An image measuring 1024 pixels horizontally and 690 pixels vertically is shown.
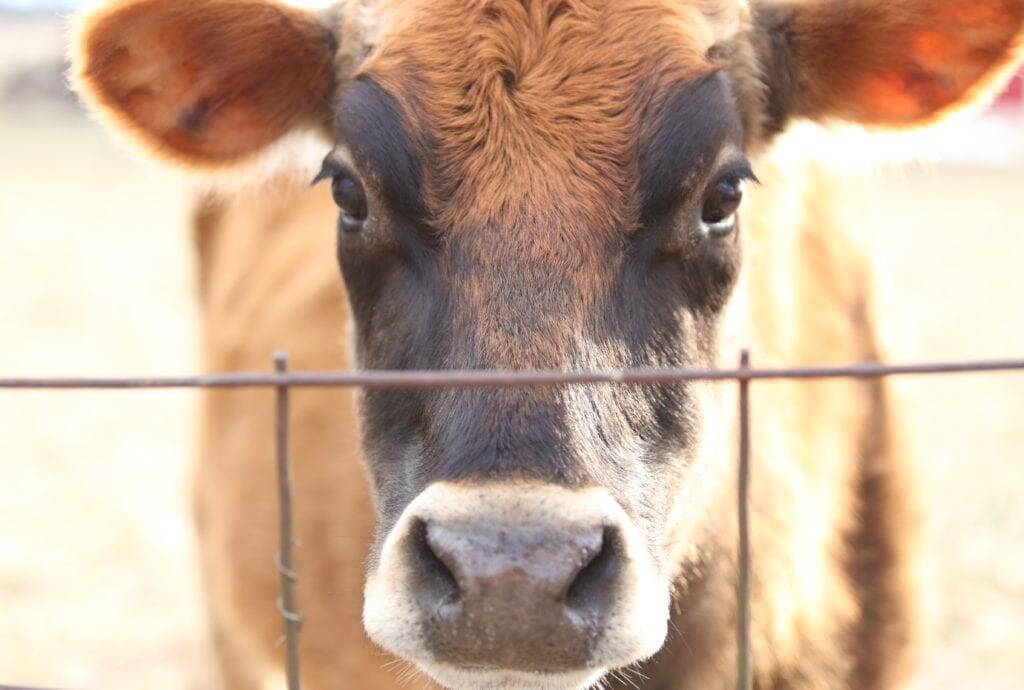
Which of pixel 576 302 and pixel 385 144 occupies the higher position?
pixel 385 144

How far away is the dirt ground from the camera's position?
5268mm

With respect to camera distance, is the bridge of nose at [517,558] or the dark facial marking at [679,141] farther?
the dark facial marking at [679,141]

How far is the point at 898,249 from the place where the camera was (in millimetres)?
13148

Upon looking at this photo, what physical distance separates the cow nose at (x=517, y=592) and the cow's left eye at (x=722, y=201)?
0.78 meters

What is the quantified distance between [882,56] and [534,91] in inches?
33.9

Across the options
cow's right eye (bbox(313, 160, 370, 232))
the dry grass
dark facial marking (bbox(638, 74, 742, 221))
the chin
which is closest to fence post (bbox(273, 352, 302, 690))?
the chin

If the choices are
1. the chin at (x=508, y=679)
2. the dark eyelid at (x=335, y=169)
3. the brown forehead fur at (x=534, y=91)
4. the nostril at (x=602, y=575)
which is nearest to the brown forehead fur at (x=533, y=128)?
the brown forehead fur at (x=534, y=91)

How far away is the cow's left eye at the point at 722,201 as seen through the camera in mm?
2363

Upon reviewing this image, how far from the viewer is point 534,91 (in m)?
2.26

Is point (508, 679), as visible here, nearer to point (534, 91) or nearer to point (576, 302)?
point (576, 302)

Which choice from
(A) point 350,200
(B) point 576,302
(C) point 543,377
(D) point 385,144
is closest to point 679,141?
(B) point 576,302

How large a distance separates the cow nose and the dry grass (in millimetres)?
1731

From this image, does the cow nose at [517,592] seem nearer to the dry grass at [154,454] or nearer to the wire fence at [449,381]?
the wire fence at [449,381]

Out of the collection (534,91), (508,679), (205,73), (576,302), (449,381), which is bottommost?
(508,679)
